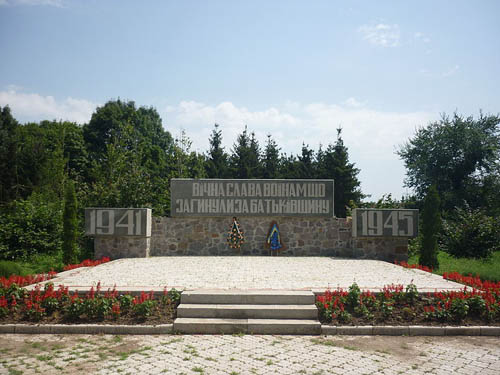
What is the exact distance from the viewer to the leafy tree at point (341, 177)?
101 feet

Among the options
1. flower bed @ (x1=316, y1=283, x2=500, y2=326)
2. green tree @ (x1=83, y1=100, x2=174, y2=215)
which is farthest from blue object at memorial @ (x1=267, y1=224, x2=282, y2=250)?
flower bed @ (x1=316, y1=283, x2=500, y2=326)

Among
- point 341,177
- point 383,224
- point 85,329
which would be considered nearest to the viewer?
point 85,329

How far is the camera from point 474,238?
17219 millimetres

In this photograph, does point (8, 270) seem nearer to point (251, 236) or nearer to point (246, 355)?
point (251, 236)

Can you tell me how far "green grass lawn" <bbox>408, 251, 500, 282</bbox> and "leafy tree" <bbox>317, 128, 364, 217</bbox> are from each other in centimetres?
1226

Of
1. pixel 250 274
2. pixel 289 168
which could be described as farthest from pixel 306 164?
pixel 250 274

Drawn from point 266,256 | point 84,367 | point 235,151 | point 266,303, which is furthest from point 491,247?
point 235,151

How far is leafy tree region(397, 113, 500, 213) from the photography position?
92.4ft

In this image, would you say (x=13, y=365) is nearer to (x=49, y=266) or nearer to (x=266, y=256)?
(x=49, y=266)

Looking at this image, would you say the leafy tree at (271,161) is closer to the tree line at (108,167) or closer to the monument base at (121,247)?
the tree line at (108,167)

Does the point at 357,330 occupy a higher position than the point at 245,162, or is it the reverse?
the point at 245,162

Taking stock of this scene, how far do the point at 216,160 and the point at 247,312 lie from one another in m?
27.8

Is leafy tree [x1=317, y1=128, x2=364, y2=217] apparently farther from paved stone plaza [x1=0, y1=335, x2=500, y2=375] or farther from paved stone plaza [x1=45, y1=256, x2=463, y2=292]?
paved stone plaza [x1=0, y1=335, x2=500, y2=375]

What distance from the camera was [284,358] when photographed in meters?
5.71
